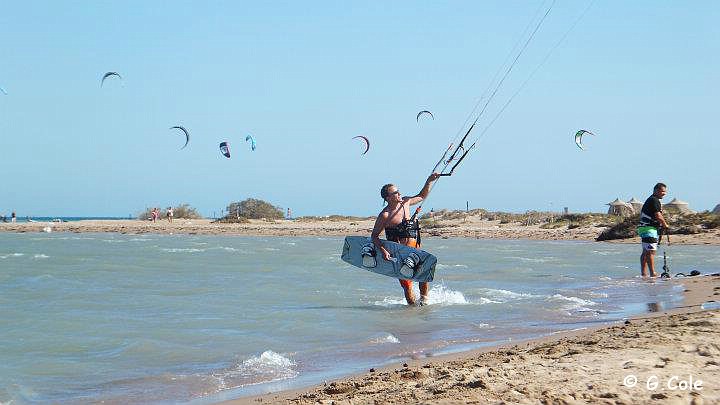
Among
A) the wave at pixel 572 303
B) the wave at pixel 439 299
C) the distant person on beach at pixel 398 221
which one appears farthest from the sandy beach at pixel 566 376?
the wave at pixel 439 299

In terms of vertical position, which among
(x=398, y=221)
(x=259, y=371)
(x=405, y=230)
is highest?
(x=398, y=221)

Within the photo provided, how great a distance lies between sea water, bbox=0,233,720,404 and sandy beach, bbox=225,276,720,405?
755 mm

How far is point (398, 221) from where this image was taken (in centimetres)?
905

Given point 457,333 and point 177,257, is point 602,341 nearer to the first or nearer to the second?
point 457,333

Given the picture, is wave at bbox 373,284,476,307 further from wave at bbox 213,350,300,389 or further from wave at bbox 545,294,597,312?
wave at bbox 213,350,300,389

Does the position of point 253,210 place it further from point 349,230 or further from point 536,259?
point 536,259

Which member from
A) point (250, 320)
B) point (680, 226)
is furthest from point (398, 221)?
point (680, 226)

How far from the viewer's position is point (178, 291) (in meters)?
11.4

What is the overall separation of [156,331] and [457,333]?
2881 mm

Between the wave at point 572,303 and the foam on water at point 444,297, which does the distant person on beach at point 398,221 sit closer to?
the foam on water at point 444,297

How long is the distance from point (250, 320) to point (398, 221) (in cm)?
205

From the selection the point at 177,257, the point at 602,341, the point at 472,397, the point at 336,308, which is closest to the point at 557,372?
the point at 472,397

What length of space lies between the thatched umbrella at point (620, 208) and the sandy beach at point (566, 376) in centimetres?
3523

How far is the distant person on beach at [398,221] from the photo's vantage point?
886 centimetres
